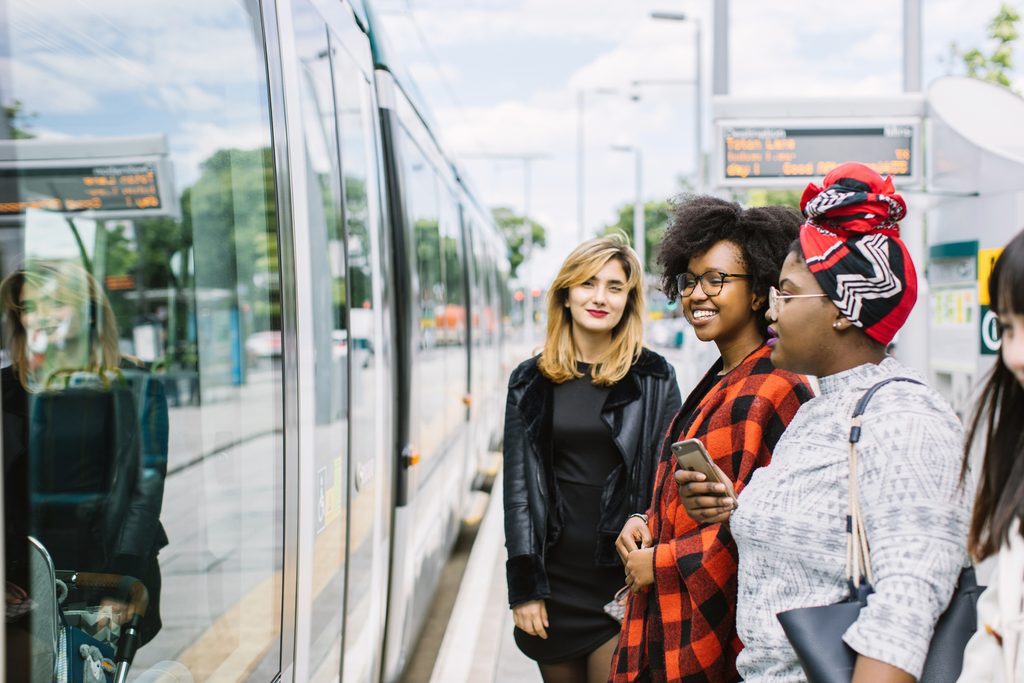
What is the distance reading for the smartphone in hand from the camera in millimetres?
2105

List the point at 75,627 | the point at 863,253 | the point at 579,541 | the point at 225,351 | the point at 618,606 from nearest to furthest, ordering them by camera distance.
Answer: the point at 863,253, the point at 75,627, the point at 618,606, the point at 579,541, the point at 225,351

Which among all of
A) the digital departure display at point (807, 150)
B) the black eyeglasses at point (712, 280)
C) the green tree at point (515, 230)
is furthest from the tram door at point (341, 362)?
the green tree at point (515, 230)

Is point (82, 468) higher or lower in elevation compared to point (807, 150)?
lower

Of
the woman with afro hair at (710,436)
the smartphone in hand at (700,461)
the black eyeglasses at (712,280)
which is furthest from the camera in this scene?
the black eyeglasses at (712,280)

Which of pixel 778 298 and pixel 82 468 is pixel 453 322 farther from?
pixel 778 298

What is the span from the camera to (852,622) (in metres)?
1.63

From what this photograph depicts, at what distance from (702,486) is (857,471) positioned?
1.64 ft

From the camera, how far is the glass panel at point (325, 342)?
3248 millimetres

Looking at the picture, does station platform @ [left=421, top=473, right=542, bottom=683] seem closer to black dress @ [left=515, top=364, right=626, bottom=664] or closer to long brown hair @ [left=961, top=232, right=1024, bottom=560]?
black dress @ [left=515, top=364, right=626, bottom=664]

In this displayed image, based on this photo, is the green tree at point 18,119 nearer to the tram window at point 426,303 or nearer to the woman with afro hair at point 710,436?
the woman with afro hair at point 710,436

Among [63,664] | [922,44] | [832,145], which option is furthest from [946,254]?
[63,664]

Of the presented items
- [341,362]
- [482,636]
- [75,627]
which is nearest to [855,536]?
[75,627]

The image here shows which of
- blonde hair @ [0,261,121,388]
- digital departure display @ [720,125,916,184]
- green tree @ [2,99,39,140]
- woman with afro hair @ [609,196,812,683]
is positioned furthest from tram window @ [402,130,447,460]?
green tree @ [2,99,39,140]

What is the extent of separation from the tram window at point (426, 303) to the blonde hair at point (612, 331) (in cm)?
180
